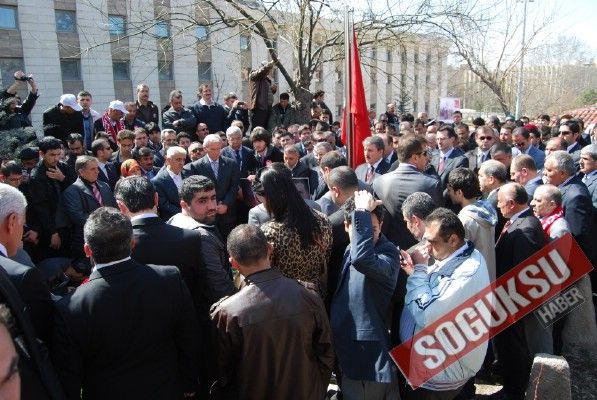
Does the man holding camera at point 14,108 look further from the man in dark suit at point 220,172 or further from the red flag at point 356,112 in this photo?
the red flag at point 356,112

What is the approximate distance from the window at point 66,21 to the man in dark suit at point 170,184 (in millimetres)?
23730

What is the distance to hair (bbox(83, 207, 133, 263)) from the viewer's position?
232 centimetres

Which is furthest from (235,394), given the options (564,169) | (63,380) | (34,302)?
(564,169)

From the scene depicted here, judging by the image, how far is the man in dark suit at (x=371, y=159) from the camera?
18.5 feet

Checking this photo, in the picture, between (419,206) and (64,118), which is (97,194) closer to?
(419,206)

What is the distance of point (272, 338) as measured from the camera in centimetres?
249

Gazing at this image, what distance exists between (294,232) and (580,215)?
118 inches

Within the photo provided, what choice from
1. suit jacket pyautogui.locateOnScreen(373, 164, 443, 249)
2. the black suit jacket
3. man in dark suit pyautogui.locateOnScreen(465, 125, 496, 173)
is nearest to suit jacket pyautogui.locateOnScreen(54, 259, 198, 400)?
suit jacket pyautogui.locateOnScreen(373, 164, 443, 249)

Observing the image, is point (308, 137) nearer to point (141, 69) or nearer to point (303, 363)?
point (303, 363)

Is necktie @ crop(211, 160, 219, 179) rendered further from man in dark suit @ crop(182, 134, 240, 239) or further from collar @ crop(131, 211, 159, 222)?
collar @ crop(131, 211, 159, 222)

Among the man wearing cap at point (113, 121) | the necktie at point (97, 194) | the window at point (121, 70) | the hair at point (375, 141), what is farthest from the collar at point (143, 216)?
the window at point (121, 70)

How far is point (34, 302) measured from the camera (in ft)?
7.04

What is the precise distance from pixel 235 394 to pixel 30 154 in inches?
175

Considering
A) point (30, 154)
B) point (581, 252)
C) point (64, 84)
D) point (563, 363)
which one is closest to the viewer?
point (563, 363)
